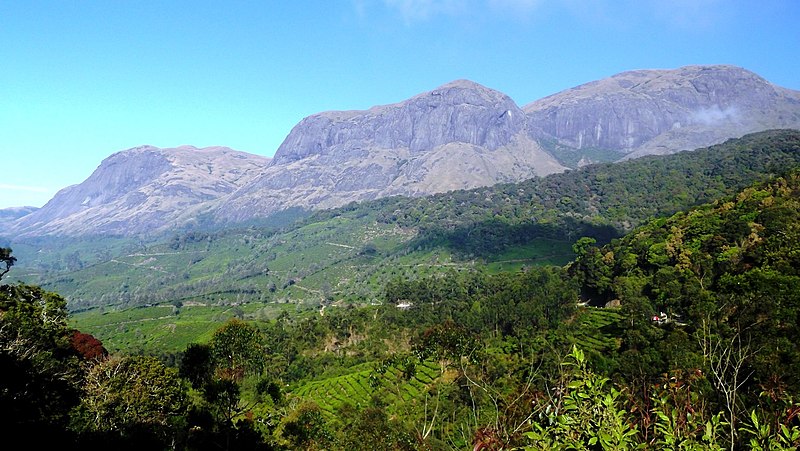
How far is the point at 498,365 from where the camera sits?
50.2m

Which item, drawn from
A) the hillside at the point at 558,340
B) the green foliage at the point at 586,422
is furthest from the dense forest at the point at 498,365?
the hillside at the point at 558,340

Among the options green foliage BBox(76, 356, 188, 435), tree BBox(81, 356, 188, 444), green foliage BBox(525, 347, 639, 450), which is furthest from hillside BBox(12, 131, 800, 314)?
green foliage BBox(525, 347, 639, 450)

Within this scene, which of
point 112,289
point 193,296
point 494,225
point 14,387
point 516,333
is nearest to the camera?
point 14,387

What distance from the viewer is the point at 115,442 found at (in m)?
21.4

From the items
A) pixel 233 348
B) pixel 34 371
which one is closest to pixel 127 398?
pixel 34 371

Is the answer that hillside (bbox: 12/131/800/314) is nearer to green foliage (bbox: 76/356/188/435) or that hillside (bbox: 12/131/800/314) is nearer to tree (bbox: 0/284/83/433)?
tree (bbox: 0/284/83/433)

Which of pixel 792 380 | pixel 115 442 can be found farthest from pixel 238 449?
pixel 792 380

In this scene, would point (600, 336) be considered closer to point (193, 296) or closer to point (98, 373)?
point (98, 373)

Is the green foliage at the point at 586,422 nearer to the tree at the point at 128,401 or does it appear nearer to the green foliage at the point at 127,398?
the tree at the point at 128,401

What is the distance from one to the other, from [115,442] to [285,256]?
168988 millimetres

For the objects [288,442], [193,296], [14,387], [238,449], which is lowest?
[193,296]

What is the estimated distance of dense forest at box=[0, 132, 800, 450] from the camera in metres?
5.61

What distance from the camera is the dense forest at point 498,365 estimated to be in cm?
561

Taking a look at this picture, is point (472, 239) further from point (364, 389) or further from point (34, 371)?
point (34, 371)
